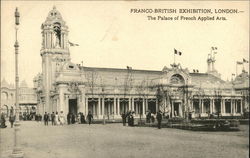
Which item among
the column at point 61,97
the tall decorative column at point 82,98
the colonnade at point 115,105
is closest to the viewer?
the column at point 61,97

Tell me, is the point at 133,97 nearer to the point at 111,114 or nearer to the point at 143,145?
the point at 111,114

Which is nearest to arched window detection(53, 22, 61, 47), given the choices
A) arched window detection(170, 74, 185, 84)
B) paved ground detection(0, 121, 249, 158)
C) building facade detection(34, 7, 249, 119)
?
building facade detection(34, 7, 249, 119)

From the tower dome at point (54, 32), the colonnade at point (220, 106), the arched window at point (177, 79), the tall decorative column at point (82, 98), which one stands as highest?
the tower dome at point (54, 32)

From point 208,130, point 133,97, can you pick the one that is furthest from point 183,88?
point 208,130

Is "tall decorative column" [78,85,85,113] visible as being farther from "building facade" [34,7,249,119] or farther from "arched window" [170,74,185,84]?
"arched window" [170,74,185,84]

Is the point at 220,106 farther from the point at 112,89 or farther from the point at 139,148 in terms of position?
the point at 139,148

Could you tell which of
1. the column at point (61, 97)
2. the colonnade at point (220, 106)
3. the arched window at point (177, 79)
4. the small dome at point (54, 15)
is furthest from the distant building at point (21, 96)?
the colonnade at point (220, 106)

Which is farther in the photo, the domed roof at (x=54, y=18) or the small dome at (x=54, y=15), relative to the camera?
the domed roof at (x=54, y=18)

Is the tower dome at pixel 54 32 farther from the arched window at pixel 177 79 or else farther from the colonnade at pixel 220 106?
the colonnade at pixel 220 106
